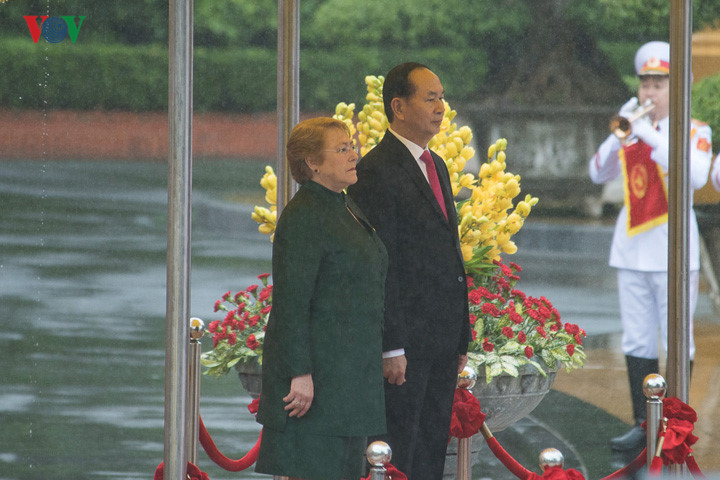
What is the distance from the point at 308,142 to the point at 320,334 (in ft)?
1.10

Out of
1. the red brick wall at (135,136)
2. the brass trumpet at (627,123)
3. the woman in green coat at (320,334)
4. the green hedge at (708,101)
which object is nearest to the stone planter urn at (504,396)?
the woman in green coat at (320,334)

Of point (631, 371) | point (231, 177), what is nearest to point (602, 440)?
point (631, 371)

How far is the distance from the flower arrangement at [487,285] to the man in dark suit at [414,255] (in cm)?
34

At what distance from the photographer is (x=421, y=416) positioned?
2.45 m

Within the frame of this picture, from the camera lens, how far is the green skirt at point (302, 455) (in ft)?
7.02

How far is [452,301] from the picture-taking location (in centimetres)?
241

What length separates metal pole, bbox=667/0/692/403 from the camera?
237 centimetres

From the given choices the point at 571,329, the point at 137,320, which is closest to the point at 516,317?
the point at 571,329

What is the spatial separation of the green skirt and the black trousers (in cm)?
26

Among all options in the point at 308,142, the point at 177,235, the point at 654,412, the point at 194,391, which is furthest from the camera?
the point at 194,391

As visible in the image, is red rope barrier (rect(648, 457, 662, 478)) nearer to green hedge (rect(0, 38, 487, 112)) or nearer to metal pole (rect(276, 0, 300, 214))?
metal pole (rect(276, 0, 300, 214))

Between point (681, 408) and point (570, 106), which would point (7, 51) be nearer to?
point (570, 106)

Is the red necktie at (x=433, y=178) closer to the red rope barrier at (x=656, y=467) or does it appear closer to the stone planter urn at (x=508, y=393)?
the stone planter urn at (x=508, y=393)

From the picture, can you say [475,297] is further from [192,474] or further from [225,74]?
[225,74]
